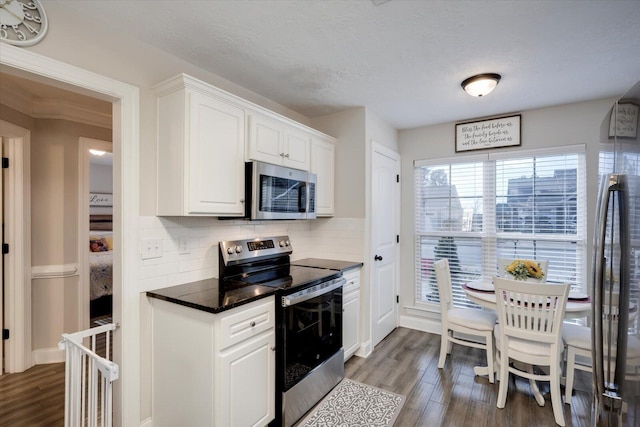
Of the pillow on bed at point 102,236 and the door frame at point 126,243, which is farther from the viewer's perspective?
the pillow on bed at point 102,236

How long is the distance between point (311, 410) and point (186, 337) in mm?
1127

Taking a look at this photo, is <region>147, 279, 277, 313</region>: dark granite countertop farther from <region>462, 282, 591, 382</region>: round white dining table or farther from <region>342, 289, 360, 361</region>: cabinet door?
<region>462, 282, 591, 382</region>: round white dining table

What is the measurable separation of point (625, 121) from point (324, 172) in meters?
2.33

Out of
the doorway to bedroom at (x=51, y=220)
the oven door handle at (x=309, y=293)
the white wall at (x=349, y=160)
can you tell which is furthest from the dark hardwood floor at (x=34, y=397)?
the white wall at (x=349, y=160)

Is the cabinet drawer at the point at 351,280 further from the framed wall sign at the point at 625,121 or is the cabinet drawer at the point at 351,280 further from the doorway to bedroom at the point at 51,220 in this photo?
the doorway to bedroom at the point at 51,220

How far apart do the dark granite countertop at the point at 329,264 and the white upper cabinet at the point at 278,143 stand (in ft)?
3.01

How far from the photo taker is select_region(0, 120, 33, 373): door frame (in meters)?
2.71

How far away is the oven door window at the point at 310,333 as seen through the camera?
2105 mm

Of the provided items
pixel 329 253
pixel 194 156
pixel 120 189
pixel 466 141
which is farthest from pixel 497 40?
pixel 120 189

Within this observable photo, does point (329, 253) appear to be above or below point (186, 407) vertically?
above

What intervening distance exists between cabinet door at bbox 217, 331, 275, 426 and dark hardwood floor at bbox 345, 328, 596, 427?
92 cm

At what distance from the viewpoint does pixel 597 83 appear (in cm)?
260

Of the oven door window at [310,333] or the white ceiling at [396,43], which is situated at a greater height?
the white ceiling at [396,43]

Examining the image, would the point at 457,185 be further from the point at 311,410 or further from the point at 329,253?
the point at 311,410
